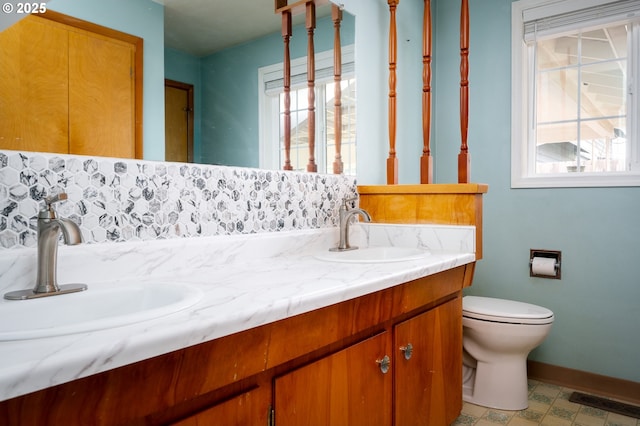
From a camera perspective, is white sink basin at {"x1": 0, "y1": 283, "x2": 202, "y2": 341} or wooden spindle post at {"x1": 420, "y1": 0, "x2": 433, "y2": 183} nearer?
white sink basin at {"x1": 0, "y1": 283, "x2": 202, "y2": 341}

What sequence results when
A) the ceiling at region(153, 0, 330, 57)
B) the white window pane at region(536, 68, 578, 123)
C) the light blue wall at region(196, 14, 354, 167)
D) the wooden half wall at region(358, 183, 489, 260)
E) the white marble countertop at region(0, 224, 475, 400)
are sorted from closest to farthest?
the white marble countertop at region(0, 224, 475, 400)
the ceiling at region(153, 0, 330, 57)
the light blue wall at region(196, 14, 354, 167)
the wooden half wall at region(358, 183, 489, 260)
the white window pane at region(536, 68, 578, 123)

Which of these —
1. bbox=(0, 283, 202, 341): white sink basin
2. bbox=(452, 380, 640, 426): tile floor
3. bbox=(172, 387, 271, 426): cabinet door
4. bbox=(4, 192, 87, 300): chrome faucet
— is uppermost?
bbox=(4, 192, 87, 300): chrome faucet

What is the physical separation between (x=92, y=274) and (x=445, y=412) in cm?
141

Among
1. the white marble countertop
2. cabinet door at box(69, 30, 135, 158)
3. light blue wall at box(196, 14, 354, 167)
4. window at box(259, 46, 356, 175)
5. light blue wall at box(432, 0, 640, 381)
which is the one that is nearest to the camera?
the white marble countertop

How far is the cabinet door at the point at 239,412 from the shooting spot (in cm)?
77

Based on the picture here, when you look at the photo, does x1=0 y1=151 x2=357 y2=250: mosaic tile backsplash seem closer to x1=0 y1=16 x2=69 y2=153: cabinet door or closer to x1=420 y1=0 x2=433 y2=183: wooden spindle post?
x1=0 y1=16 x2=69 y2=153: cabinet door

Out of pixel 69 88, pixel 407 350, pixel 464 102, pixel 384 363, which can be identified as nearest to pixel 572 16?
pixel 464 102

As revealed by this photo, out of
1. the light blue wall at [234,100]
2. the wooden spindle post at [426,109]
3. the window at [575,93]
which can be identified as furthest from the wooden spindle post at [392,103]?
the window at [575,93]

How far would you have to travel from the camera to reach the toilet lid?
2.05m

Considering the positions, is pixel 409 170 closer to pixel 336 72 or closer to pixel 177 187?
pixel 336 72

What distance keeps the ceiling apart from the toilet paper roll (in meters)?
1.90

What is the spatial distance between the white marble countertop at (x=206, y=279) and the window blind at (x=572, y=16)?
152cm

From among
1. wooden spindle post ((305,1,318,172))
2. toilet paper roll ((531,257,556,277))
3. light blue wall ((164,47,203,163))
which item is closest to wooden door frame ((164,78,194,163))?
light blue wall ((164,47,203,163))

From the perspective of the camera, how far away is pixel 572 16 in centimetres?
243
